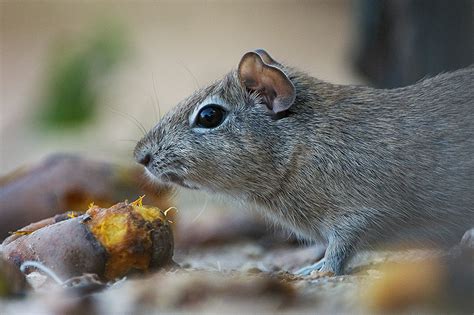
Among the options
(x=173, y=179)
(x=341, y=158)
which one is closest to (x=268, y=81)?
(x=341, y=158)

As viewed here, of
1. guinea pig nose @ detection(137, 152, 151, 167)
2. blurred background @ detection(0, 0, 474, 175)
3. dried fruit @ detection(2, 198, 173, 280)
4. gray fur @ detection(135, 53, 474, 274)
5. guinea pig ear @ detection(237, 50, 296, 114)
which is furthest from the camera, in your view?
blurred background @ detection(0, 0, 474, 175)

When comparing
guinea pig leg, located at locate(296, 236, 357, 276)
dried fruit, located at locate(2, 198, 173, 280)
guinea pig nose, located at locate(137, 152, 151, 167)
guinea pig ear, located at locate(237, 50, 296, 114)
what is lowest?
guinea pig leg, located at locate(296, 236, 357, 276)

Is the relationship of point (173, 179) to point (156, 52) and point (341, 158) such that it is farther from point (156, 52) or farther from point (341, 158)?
point (156, 52)

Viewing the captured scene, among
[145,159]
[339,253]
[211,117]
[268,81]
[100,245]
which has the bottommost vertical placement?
[339,253]

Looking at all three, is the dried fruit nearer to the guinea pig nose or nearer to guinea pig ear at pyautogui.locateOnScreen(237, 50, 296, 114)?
the guinea pig nose

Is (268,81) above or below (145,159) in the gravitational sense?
above

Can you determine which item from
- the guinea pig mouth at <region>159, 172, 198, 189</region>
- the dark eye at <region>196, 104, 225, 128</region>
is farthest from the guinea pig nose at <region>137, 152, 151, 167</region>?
the dark eye at <region>196, 104, 225, 128</region>

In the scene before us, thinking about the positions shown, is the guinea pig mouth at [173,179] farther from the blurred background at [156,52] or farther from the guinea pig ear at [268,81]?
the blurred background at [156,52]

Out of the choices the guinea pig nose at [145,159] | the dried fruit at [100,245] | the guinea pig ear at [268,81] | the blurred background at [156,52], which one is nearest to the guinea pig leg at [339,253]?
the guinea pig ear at [268,81]
